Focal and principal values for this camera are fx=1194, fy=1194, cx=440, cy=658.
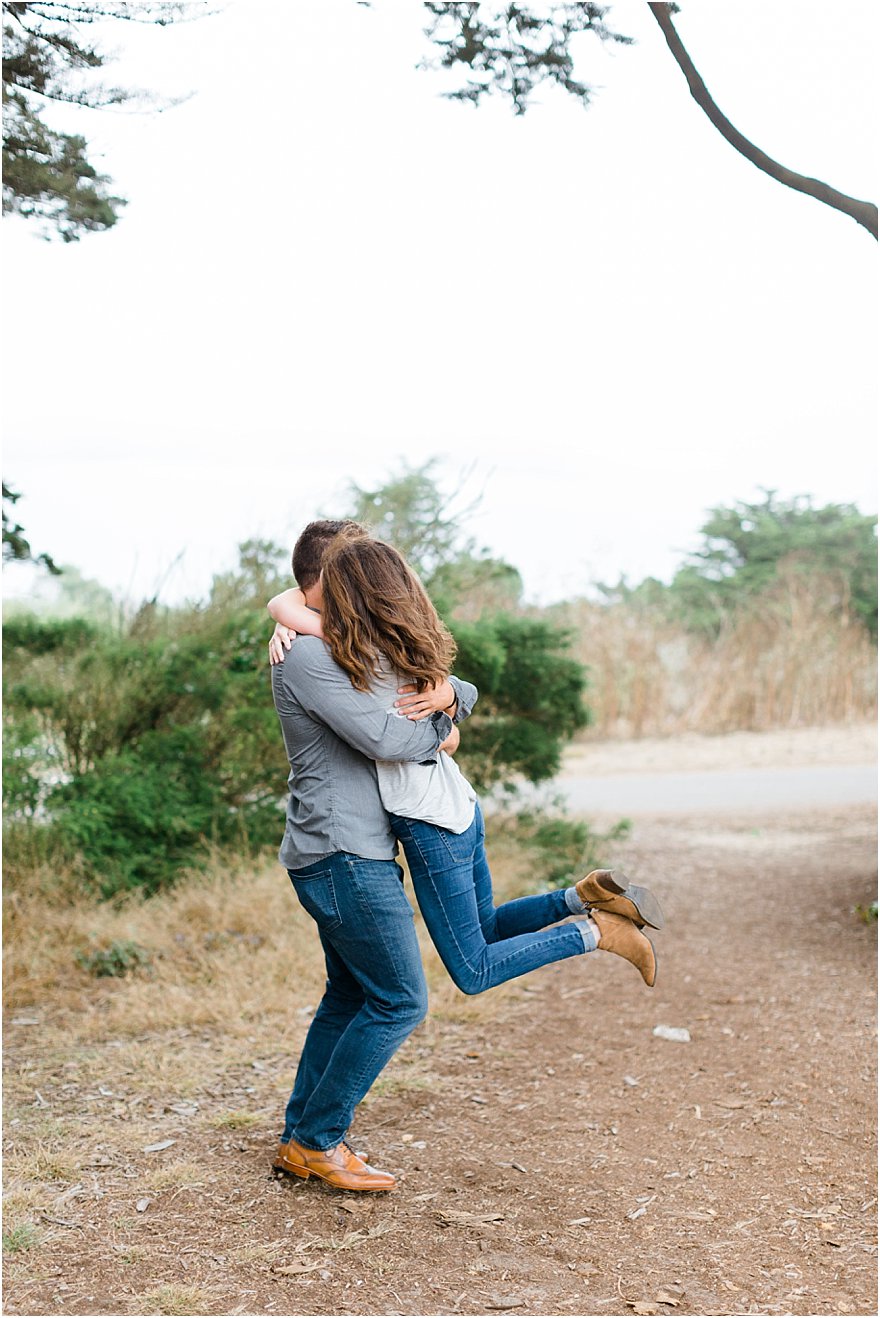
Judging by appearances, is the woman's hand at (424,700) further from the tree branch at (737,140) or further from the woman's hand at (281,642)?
the tree branch at (737,140)

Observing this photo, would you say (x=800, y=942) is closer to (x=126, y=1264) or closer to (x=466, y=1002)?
(x=466, y=1002)

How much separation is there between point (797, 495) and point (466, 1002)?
17645mm

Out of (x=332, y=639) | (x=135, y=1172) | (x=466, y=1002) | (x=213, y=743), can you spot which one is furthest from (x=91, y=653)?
(x=332, y=639)

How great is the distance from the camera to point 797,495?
20766mm

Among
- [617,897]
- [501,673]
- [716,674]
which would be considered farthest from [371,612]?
[716,674]

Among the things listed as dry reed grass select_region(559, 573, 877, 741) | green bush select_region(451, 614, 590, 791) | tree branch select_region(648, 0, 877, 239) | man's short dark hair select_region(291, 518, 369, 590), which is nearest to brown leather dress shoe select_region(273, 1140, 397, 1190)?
man's short dark hair select_region(291, 518, 369, 590)

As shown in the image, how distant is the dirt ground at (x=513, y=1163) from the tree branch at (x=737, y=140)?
249 cm

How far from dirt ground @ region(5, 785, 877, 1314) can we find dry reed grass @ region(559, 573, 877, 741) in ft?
29.2

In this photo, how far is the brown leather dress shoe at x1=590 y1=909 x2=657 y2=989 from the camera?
2.94 m

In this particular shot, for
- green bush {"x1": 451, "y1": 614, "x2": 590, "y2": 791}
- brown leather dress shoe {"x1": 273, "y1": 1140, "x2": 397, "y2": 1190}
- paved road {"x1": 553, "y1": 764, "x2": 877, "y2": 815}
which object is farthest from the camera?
paved road {"x1": 553, "y1": 764, "x2": 877, "y2": 815}

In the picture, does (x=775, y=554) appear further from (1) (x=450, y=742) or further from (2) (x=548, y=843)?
(1) (x=450, y=742)

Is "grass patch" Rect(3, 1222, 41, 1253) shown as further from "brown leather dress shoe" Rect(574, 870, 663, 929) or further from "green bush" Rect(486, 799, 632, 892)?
"green bush" Rect(486, 799, 632, 892)

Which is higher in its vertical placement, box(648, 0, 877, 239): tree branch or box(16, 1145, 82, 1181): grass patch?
box(648, 0, 877, 239): tree branch

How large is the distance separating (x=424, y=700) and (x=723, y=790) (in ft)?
28.2
